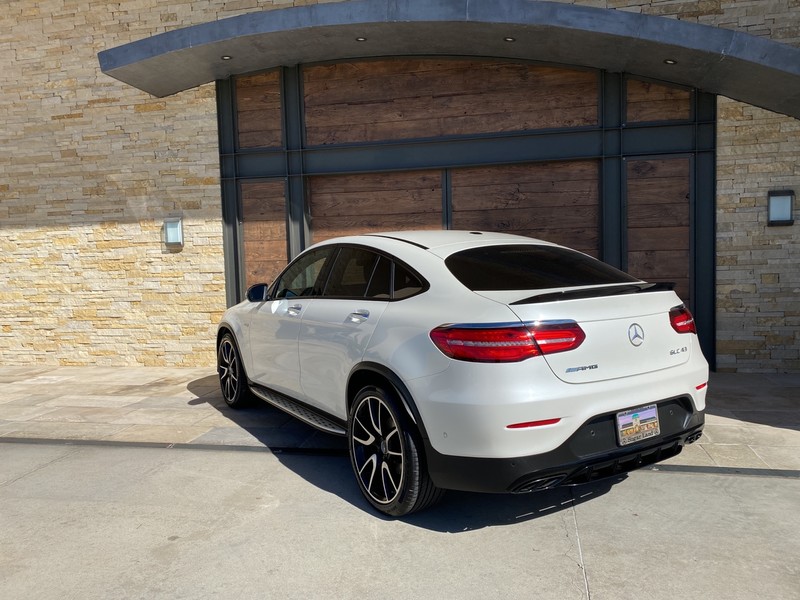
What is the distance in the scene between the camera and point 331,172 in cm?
852

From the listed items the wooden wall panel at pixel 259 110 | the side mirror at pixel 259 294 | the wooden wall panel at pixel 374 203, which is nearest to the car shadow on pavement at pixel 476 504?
the side mirror at pixel 259 294

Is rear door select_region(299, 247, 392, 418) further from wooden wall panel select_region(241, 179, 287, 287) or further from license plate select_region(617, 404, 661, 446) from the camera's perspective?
wooden wall panel select_region(241, 179, 287, 287)

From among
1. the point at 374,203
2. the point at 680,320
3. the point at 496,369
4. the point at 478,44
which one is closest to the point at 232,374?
the point at 374,203

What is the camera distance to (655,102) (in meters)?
7.66

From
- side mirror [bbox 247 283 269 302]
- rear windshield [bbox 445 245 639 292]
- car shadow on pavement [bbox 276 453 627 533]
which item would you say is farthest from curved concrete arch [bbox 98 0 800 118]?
car shadow on pavement [bbox 276 453 627 533]

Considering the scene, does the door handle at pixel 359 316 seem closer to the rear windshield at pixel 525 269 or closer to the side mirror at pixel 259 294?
the rear windshield at pixel 525 269

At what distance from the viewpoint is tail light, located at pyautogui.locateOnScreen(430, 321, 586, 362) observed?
3096mm

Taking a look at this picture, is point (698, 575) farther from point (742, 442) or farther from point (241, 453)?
point (241, 453)

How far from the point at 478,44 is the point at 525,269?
468 centimetres

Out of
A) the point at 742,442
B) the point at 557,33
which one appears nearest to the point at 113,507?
the point at 742,442

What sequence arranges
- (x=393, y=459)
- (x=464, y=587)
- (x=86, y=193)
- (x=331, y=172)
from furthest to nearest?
(x=86, y=193) < (x=331, y=172) < (x=393, y=459) < (x=464, y=587)

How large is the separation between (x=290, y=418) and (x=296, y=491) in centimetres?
185

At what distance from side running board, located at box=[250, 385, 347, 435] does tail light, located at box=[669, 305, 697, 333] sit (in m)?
2.11

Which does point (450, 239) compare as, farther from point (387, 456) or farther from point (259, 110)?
point (259, 110)
